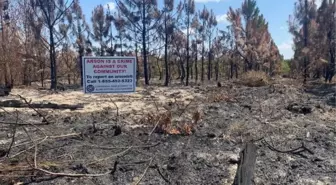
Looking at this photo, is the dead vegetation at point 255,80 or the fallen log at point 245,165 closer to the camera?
the fallen log at point 245,165

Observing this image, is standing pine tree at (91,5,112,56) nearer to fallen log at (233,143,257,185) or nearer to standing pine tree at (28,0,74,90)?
standing pine tree at (28,0,74,90)

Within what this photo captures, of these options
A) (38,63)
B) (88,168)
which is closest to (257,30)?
Result: (38,63)

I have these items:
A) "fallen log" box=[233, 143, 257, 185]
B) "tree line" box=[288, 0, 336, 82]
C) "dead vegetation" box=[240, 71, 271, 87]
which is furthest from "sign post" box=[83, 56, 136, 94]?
"tree line" box=[288, 0, 336, 82]

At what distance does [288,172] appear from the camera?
5.70m

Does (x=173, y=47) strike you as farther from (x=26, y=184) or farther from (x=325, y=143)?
(x=26, y=184)

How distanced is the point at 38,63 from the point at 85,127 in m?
25.1

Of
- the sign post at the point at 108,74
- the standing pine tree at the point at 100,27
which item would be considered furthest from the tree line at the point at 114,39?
the sign post at the point at 108,74

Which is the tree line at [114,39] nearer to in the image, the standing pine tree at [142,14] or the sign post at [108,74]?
the standing pine tree at [142,14]

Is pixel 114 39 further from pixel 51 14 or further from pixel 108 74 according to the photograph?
pixel 108 74

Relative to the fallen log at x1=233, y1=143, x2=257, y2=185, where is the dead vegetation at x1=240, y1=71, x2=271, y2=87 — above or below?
above

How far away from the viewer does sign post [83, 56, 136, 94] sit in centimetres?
771

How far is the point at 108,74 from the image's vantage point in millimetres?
7883

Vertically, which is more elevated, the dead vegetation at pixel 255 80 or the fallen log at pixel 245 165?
the dead vegetation at pixel 255 80

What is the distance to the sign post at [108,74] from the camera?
7.71 meters
